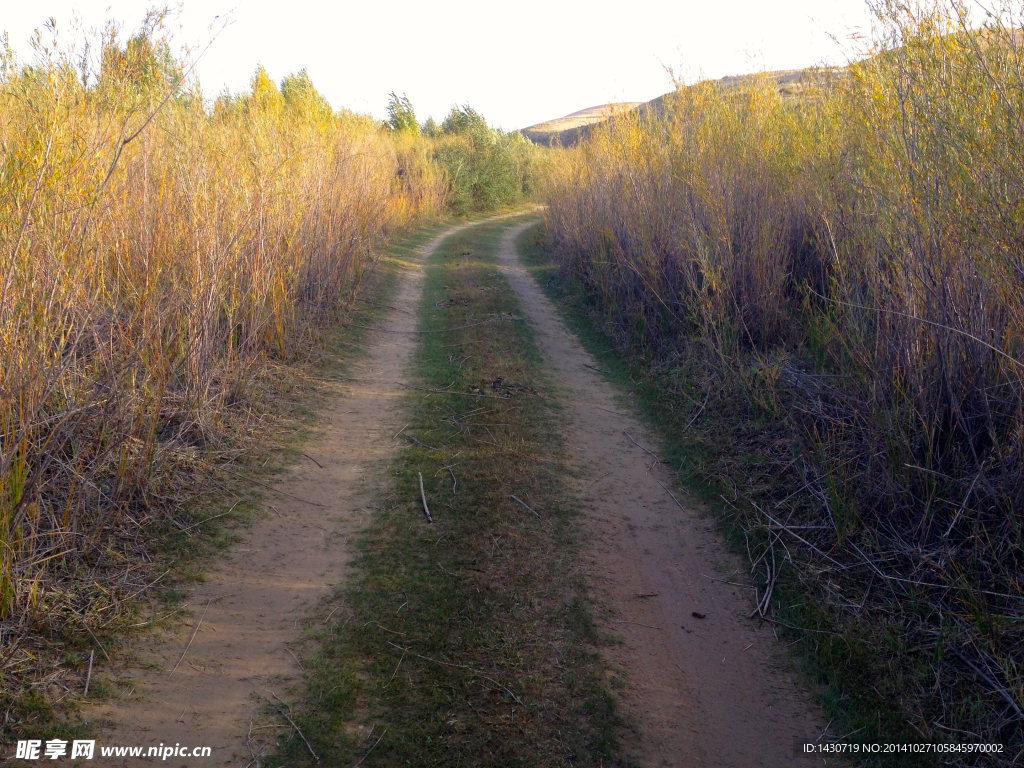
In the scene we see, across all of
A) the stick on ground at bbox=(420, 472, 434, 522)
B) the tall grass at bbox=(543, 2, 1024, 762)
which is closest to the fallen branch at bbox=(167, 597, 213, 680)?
the stick on ground at bbox=(420, 472, 434, 522)

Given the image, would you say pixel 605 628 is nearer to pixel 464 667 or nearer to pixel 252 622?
pixel 464 667

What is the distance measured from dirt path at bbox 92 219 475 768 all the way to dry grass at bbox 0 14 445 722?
312 millimetres

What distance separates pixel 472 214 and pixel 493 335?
1806 centimetres

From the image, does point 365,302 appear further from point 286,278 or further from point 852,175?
point 852,175

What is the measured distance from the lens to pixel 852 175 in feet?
16.3

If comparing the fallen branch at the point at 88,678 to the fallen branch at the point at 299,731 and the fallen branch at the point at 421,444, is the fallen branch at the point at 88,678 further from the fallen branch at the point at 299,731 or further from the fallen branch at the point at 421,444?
the fallen branch at the point at 421,444

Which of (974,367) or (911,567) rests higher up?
(974,367)

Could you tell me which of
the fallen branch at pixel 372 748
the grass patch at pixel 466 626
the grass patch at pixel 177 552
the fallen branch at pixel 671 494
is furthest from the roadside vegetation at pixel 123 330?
the fallen branch at pixel 671 494

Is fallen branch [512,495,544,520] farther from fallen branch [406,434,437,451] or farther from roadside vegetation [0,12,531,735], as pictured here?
roadside vegetation [0,12,531,735]

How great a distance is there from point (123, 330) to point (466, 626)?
297 centimetres

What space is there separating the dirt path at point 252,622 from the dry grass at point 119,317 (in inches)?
12.3

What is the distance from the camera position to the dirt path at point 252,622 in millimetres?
2605

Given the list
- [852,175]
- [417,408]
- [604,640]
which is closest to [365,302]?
[417,408]

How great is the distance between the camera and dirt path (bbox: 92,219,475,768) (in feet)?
8.55
